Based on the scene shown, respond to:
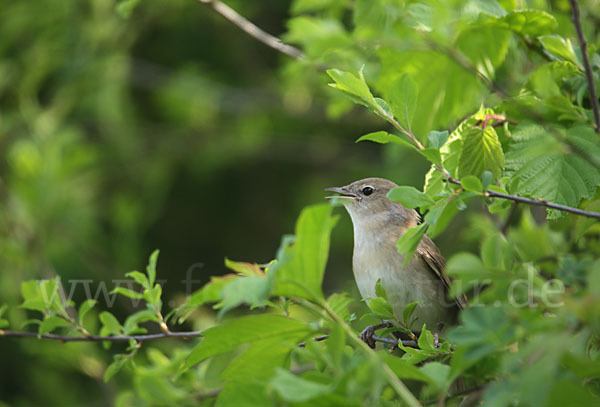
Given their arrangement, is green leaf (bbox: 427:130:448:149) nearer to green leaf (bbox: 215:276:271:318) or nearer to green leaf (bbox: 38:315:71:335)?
green leaf (bbox: 215:276:271:318)

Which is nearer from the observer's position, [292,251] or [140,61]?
[292,251]

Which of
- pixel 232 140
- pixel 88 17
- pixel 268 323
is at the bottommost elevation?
pixel 232 140

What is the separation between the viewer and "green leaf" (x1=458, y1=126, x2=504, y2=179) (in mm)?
1788

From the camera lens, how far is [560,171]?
191 cm

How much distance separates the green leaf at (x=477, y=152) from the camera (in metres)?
1.79

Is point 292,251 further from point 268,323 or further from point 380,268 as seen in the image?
point 380,268

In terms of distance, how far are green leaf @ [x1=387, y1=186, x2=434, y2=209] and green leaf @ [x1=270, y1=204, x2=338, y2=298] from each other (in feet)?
1.04

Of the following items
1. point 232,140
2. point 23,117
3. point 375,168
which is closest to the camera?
point 23,117

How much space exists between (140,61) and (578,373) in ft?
19.6

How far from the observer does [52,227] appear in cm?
497

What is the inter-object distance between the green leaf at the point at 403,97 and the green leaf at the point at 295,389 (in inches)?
32.4


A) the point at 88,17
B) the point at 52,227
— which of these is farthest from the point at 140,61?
the point at 52,227

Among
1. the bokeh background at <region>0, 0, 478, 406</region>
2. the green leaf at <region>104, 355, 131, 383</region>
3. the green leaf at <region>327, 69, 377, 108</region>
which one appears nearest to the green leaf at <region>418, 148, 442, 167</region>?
the green leaf at <region>327, 69, 377, 108</region>

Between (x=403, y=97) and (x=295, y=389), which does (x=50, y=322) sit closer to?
(x=295, y=389)
